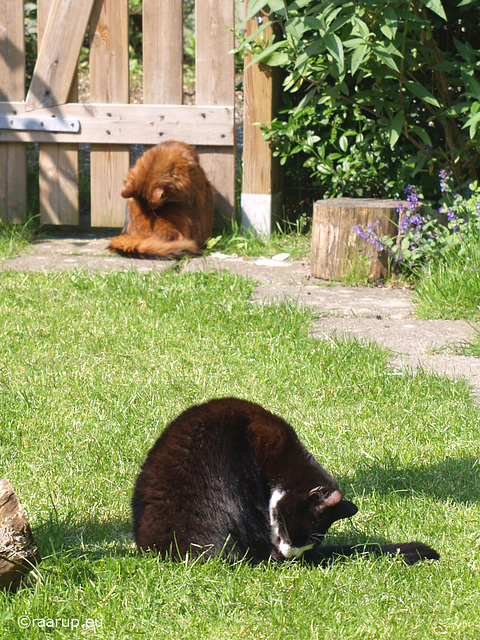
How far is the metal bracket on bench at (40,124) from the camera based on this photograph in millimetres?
5957

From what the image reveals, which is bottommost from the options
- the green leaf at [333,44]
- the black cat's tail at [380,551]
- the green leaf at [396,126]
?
the black cat's tail at [380,551]

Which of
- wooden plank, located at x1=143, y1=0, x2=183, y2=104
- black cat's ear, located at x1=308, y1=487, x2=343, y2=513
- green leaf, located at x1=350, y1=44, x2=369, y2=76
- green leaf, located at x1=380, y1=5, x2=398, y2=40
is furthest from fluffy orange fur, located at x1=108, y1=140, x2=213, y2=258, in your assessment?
black cat's ear, located at x1=308, y1=487, x2=343, y2=513

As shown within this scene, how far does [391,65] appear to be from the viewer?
4.14 meters

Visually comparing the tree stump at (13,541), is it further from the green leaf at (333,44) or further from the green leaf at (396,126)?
the green leaf at (396,126)

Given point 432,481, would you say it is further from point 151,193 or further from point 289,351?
point 151,193

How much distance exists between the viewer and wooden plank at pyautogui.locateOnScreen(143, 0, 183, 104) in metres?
5.76

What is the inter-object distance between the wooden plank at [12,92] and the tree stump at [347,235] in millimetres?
2649

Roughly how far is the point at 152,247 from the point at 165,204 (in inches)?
17.1

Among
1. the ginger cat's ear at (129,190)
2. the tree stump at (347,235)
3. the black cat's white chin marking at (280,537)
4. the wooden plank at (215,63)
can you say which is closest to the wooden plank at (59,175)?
the ginger cat's ear at (129,190)

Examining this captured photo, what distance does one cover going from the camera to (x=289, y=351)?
378cm

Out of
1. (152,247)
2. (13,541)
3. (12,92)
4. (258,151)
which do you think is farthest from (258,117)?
(13,541)

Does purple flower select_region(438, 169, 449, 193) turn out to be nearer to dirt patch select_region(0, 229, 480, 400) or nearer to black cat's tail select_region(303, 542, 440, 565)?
dirt patch select_region(0, 229, 480, 400)

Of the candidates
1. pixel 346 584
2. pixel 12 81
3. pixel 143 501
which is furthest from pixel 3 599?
pixel 12 81

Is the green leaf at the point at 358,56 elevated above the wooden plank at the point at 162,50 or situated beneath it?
situated beneath
